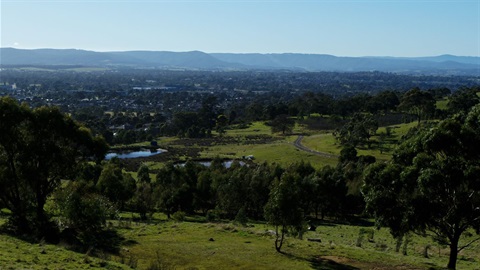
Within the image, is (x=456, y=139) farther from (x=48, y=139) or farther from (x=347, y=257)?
(x=48, y=139)

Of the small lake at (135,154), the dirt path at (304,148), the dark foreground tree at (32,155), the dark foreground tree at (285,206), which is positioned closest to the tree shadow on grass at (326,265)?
the dark foreground tree at (285,206)

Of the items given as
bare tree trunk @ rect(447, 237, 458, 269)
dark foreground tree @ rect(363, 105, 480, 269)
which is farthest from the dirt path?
dark foreground tree @ rect(363, 105, 480, 269)

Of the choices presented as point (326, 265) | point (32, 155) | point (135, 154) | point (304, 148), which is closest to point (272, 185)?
point (326, 265)

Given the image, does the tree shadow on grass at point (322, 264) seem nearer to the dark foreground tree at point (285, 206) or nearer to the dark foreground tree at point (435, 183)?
the dark foreground tree at point (285, 206)

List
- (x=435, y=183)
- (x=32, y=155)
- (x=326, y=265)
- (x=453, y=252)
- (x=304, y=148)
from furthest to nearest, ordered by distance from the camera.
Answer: (x=304, y=148) → (x=32, y=155) → (x=326, y=265) → (x=453, y=252) → (x=435, y=183)

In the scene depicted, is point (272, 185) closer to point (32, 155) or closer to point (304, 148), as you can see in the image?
point (32, 155)

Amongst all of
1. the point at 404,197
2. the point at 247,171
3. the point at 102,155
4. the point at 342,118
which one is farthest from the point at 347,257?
the point at 342,118
